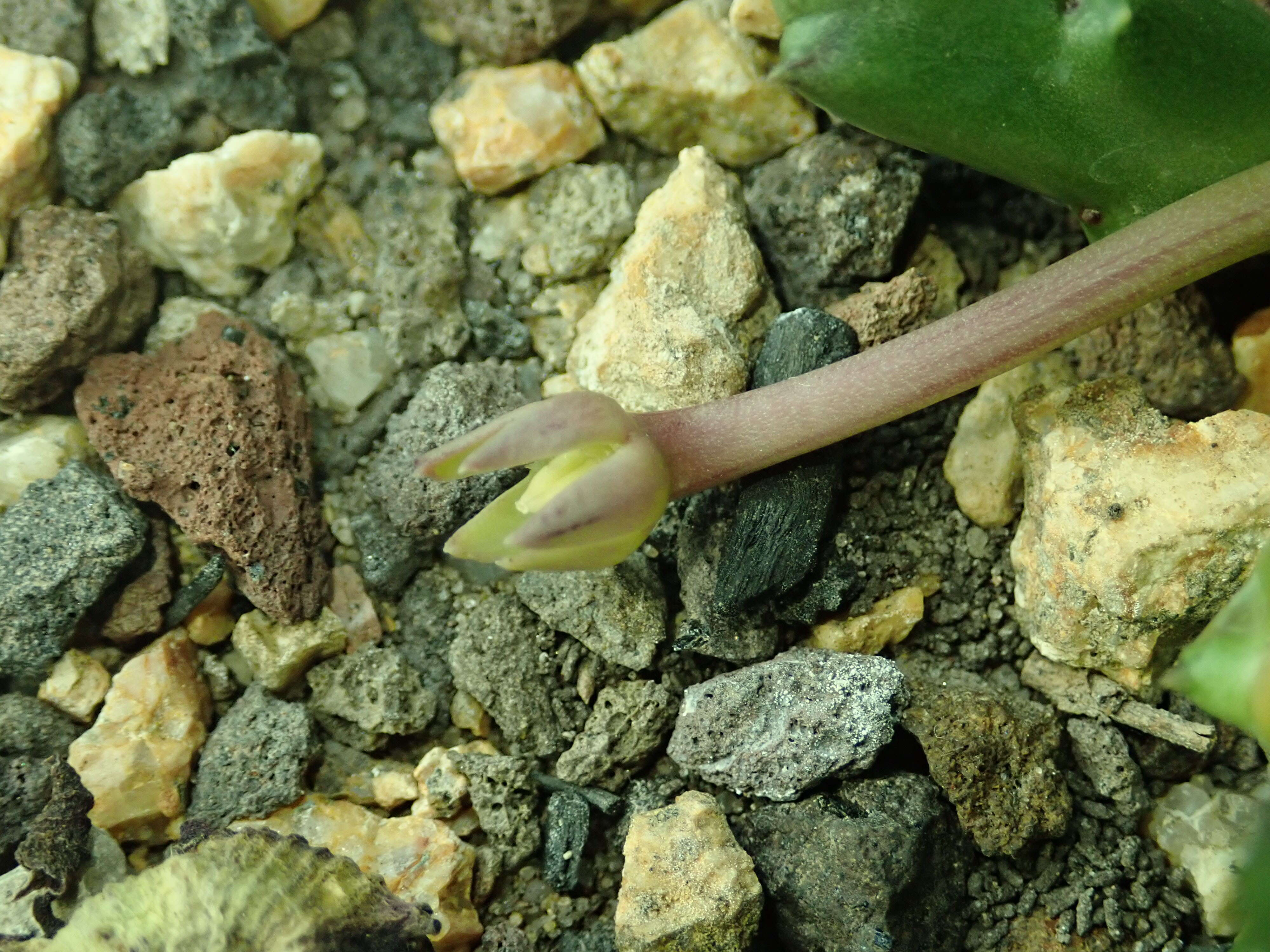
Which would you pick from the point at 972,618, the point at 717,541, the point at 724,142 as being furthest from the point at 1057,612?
the point at 724,142

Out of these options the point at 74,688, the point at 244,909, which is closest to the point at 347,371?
the point at 74,688

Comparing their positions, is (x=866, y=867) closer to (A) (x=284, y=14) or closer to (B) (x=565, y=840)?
(B) (x=565, y=840)

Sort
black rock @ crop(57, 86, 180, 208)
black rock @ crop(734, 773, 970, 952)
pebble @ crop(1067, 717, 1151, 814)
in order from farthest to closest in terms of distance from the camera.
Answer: black rock @ crop(57, 86, 180, 208) → pebble @ crop(1067, 717, 1151, 814) → black rock @ crop(734, 773, 970, 952)

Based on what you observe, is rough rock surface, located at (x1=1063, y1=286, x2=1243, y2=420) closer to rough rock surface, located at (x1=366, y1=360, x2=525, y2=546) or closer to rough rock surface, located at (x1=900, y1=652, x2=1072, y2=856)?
rough rock surface, located at (x1=900, y1=652, x2=1072, y2=856)

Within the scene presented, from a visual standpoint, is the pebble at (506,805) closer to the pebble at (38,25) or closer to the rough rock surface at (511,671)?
the rough rock surface at (511,671)

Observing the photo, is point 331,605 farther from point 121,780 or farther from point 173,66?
point 173,66

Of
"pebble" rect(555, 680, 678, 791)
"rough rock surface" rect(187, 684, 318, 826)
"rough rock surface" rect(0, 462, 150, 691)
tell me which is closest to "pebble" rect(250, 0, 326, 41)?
"rough rock surface" rect(0, 462, 150, 691)
